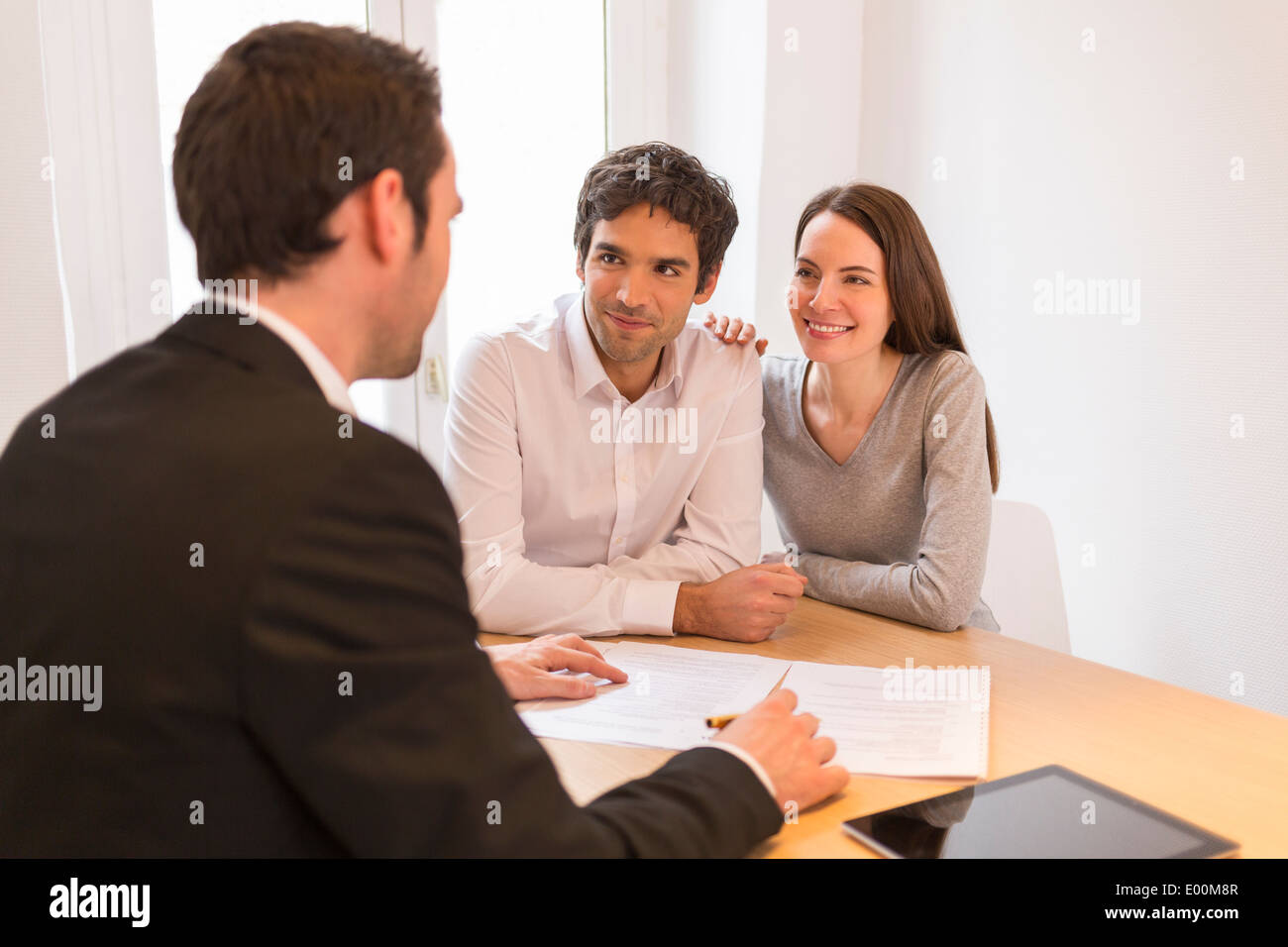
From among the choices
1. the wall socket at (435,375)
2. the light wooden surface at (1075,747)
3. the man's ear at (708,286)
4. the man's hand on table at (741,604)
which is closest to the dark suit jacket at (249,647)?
the light wooden surface at (1075,747)

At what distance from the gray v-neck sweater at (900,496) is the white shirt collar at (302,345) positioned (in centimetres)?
108

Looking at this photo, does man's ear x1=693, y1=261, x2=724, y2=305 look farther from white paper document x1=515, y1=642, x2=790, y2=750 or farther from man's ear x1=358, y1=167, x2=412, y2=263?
man's ear x1=358, y1=167, x2=412, y2=263

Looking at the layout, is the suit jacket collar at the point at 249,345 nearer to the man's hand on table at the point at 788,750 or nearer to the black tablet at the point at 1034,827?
the man's hand on table at the point at 788,750

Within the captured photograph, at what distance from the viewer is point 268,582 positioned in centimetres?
66

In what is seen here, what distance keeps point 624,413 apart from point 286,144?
1.11m

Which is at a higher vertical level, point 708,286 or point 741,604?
point 708,286

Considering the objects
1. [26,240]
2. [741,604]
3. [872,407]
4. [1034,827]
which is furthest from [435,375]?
[1034,827]

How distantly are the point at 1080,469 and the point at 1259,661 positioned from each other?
0.57 meters

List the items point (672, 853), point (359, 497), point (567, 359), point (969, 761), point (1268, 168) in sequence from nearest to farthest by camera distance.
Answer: point (359, 497) < point (672, 853) < point (969, 761) < point (567, 359) < point (1268, 168)

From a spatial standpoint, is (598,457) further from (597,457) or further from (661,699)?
(661,699)

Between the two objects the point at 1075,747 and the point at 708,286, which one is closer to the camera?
the point at 1075,747

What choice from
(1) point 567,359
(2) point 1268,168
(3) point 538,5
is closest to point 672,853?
(1) point 567,359

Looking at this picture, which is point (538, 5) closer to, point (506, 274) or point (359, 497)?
point (506, 274)
